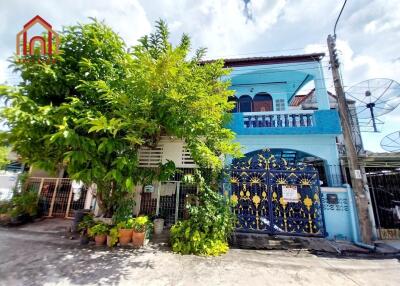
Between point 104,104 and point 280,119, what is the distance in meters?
6.49

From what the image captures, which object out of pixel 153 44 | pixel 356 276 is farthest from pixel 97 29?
pixel 356 276

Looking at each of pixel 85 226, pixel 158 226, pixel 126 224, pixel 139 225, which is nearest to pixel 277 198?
pixel 158 226

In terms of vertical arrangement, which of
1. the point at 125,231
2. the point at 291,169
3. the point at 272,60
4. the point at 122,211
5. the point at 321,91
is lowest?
the point at 125,231

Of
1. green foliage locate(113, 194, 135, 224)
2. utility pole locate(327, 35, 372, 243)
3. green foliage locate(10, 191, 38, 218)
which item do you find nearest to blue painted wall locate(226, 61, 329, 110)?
utility pole locate(327, 35, 372, 243)

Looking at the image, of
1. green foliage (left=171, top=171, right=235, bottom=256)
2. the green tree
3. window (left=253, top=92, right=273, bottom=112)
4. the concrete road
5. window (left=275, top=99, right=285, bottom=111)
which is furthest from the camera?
window (left=253, top=92, right=273, bottom=112)

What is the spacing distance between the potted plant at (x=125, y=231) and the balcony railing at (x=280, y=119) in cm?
563

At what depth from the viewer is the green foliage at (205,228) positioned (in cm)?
469

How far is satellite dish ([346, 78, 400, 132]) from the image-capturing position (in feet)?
21.5

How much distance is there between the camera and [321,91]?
750cm

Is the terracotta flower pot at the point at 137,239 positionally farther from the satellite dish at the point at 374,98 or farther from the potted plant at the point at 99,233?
the satellite dish at the point at 374,98

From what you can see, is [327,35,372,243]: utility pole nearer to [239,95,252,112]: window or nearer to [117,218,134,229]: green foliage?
[239,95,252,112]: window

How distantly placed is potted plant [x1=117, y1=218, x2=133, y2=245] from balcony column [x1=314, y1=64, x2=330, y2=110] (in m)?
8.32

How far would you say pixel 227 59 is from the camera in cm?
874

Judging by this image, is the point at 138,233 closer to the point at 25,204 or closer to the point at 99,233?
the point at 99,233
